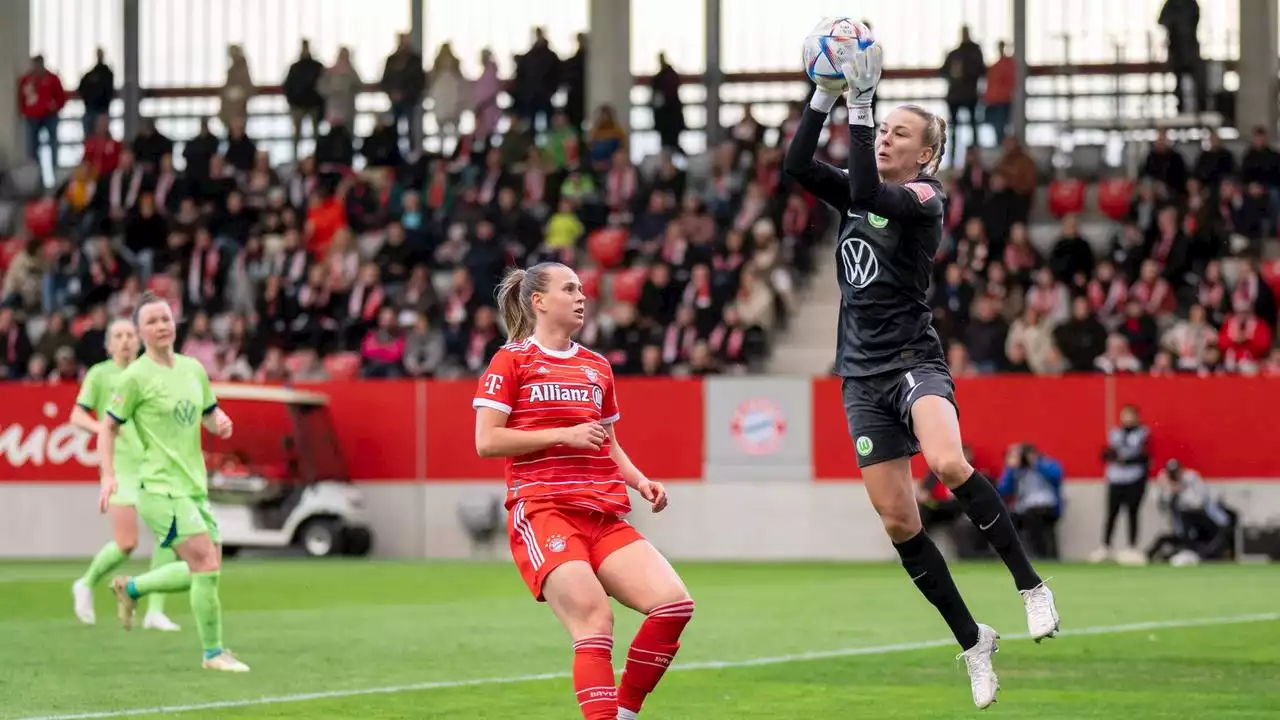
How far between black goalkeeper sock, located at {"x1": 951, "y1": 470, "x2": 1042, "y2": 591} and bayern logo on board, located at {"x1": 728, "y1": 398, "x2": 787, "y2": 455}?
56.2 feet

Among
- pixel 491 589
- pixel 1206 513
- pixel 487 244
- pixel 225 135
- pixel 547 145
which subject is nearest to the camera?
pixel 491 589

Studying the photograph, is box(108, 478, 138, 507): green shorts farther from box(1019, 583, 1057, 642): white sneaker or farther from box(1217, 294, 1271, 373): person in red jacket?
box(1217, 294, 1271, 373): person in red jacket

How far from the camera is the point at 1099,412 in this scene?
24.8 metres

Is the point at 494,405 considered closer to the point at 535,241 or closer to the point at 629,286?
the point at 629,286

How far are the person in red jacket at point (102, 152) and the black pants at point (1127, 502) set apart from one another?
16.4 metres

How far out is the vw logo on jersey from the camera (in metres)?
8.81

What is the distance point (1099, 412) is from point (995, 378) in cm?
127

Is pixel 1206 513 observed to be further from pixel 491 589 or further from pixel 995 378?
pixel 491 589

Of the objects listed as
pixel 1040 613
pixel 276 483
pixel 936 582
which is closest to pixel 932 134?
pixel 936 582

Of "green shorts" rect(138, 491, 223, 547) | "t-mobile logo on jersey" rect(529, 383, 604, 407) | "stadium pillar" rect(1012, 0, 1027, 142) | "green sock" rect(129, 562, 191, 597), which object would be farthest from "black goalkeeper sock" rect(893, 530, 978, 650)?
"stadium pillar" rect(1012, 0, 1027, 142)

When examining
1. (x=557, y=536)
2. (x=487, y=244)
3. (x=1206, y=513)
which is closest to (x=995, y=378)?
(x=1206, y=513)

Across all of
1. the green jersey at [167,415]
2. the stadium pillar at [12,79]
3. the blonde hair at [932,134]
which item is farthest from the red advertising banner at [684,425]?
Answer: the blonde hair at [932,134]

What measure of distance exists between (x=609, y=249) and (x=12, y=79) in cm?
1163

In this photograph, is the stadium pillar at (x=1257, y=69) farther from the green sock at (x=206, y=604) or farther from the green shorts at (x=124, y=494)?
the green sock at (x=206, y=604)
